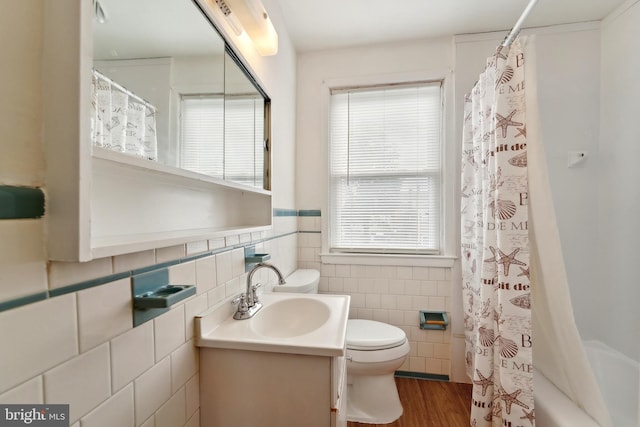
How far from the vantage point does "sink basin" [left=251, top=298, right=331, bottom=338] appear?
1.06m

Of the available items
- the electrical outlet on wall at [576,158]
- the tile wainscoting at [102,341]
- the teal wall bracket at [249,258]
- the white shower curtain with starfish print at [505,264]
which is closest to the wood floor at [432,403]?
the white shower curtain with starfish print at [505,264]

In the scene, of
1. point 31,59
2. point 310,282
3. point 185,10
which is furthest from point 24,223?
point 310,282

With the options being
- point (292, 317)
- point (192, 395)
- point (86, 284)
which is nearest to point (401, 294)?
point (292, 317)

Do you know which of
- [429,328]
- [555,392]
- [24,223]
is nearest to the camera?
[24,223]

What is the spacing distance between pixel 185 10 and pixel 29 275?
2.64 feet

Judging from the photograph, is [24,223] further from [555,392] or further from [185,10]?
[555,392]

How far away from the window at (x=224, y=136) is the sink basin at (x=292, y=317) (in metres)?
0.59

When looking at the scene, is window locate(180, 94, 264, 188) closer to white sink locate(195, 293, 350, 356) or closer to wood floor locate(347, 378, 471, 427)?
white sink locate(195, 293, 350, 356)

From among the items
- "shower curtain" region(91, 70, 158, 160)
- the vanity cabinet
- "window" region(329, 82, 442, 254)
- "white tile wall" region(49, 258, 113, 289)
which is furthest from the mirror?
"window" region(329, 82, 442, 254)

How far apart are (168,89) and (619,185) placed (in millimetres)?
2480

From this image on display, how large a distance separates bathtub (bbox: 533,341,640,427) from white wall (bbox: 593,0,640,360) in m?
0.09

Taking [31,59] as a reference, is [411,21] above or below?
above

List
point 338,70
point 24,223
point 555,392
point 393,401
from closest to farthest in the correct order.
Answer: point 24,223 → point 555,392 → point 393,401 → point 338,70

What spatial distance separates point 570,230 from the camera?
1.75 meters
